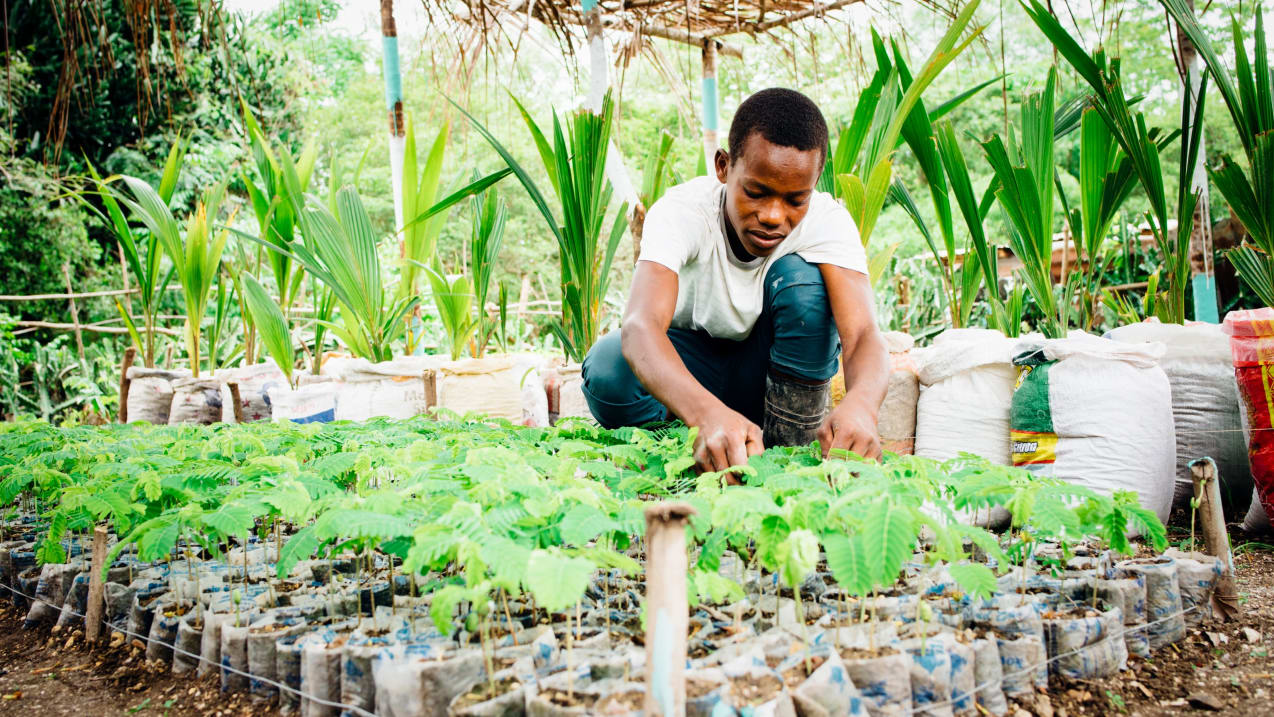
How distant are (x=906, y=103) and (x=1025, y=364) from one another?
2.41ft

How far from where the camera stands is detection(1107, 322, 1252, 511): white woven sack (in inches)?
76.9

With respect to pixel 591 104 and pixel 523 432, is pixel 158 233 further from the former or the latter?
pixel 523 432

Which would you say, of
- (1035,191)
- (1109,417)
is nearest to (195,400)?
(1035,191)

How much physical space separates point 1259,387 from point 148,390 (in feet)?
12.7

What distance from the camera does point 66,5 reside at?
10.0 feet

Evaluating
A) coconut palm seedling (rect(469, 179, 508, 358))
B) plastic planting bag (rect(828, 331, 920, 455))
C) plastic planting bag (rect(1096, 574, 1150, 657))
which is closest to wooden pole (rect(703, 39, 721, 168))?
coconut palm seedling (rect(469, 179, 508, 358))

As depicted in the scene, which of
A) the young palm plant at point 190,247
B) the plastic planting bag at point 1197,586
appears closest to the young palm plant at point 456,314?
the young palm plant at point 190,247

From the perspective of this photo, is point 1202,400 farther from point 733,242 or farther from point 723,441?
point 723,441

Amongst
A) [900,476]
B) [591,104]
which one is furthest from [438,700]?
[591,104]

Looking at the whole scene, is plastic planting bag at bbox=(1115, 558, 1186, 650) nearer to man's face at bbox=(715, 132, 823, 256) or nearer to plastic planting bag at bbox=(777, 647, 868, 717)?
plastic planting bag at bbox=(777, 647, 868, 717)

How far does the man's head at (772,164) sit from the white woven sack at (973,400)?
25.8 inches

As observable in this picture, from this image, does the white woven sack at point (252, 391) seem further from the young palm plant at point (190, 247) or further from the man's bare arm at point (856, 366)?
the man's bare arm at point (856, 366)

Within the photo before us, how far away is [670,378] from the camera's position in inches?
57.4

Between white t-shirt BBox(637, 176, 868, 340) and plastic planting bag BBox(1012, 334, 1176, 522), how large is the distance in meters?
0.52
